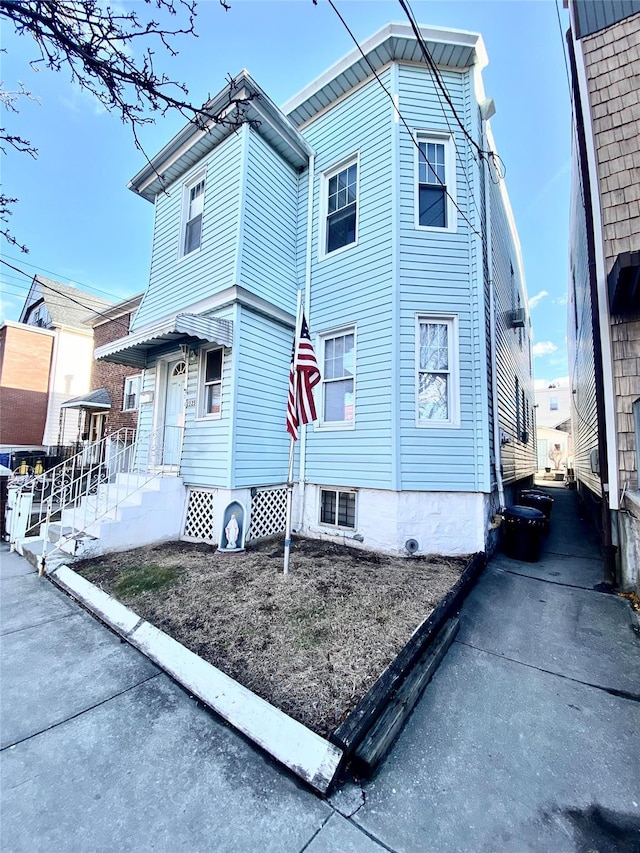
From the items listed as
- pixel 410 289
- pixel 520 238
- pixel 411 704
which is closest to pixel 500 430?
pixel 410 289

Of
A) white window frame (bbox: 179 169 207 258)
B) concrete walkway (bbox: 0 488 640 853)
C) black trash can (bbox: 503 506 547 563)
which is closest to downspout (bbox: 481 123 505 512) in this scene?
black trash can (bbox: 503 506 547 563)

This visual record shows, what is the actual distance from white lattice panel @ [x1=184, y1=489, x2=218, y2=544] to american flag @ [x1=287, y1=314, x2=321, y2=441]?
261 centimetres

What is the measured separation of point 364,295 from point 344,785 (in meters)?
6.59

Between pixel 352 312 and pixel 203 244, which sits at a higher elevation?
pixel 203 244

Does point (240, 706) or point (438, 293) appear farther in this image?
point (438, 293)

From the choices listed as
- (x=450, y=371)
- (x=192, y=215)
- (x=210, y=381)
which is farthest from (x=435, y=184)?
(x=210, y=381)

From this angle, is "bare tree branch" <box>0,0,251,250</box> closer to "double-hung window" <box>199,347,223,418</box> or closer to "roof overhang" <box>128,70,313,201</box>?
"double-hung window" <box>199,347,223,418</box>

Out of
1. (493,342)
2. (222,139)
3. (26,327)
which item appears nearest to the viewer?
(493,342)

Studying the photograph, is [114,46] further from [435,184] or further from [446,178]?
[446,178]

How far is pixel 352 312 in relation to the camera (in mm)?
6930

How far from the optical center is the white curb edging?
2.13 metres

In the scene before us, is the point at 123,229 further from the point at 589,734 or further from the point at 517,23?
the point at 589,734

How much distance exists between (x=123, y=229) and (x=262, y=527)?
886 centimetres

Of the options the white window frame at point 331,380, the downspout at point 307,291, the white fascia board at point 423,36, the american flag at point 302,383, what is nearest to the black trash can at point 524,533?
the white window frame at point 331,380
